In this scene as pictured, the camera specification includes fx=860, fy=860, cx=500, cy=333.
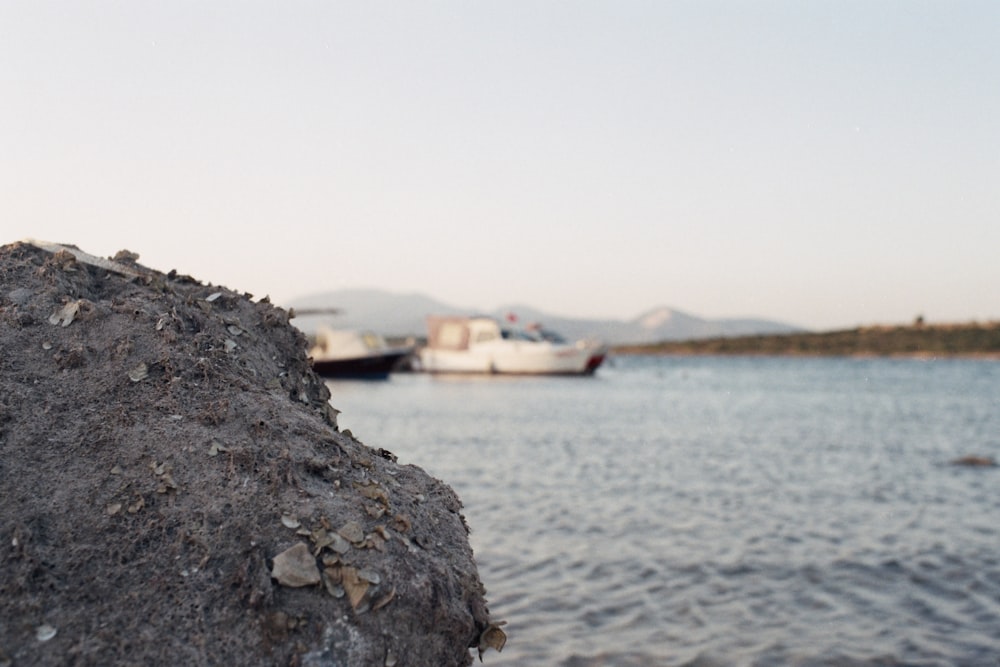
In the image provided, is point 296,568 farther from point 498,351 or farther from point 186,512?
point 498,351

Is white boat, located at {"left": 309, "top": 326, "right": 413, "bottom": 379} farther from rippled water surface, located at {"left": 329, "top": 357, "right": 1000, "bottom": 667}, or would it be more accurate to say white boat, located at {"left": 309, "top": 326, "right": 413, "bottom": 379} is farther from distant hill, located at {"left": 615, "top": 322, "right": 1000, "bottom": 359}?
distant hill, located at {"left": 615, "top": 322, "right": 1000, "bottom": 359}

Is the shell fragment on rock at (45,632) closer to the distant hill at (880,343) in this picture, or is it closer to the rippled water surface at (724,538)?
the rippled water surface at (724,538)

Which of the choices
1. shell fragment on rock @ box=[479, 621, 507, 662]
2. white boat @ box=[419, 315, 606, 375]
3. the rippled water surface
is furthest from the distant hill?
shell fragment on rock @ box=[479, 621, 507, 662]

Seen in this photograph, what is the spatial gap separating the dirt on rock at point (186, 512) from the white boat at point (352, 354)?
1897 inches

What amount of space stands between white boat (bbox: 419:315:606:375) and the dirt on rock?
176 ft

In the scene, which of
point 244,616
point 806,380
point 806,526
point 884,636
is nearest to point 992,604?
point 884,636

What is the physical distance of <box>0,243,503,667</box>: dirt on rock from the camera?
2.66 meters

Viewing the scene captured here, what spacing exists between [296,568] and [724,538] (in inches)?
364

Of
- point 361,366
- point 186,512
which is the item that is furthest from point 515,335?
point 186,512

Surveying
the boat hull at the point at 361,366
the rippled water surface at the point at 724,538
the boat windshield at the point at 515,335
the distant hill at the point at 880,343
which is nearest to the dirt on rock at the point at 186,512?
the rippled water surface at the point at 724,538

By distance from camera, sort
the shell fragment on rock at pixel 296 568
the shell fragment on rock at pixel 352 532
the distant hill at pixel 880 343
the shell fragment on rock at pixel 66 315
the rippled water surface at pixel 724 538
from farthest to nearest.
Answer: the distant hill at pixel 880 343 → the rippled water surface at pixel 724 538 → the shell fragment on rock at pixel 66 315 → the shell fragment on rock at pixel 352 532 → the shell fragment on rock at pixel 296 568

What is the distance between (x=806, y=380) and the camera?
66.6 m

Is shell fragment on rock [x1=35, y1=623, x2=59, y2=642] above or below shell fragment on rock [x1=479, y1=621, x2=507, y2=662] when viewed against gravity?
above

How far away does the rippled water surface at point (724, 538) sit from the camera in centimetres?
725
